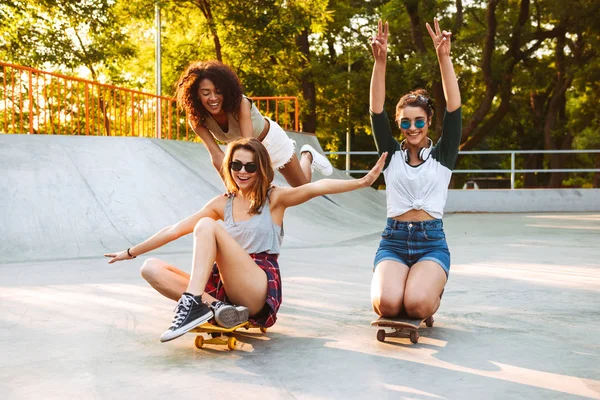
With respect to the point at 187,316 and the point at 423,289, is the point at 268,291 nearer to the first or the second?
the point at 187,316

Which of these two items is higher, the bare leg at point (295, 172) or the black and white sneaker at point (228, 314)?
the bare leg at point (295, 172)

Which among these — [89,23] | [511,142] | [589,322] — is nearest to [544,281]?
[589,322]

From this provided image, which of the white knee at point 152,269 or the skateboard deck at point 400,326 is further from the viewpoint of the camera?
the white knee at point 152,269

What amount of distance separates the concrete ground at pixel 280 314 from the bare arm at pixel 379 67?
5.07 ft

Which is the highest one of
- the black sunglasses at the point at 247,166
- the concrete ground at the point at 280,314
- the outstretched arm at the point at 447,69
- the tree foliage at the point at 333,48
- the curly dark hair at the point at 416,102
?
the tree foliage at the point at 333,48

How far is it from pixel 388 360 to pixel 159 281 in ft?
5.00

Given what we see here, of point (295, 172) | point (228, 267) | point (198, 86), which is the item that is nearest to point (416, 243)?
A: point (228, 267)

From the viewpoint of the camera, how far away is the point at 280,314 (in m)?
5.32

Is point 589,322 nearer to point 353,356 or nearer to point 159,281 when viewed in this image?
point 353,356

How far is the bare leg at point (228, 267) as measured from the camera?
4.13 metres

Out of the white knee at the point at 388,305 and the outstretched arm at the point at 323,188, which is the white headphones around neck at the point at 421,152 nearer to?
the outstretched arm at the point at 323,188

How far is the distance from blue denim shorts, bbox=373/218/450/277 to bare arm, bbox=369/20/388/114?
0.81m

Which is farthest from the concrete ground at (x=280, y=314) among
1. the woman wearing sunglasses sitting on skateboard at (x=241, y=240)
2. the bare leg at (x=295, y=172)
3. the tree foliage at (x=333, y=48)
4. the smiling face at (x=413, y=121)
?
the tree foliage at (x=333, y=48)

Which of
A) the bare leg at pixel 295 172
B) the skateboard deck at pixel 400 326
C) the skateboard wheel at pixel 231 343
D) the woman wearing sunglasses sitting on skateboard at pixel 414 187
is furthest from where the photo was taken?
the bare leg at pixel 295 172
